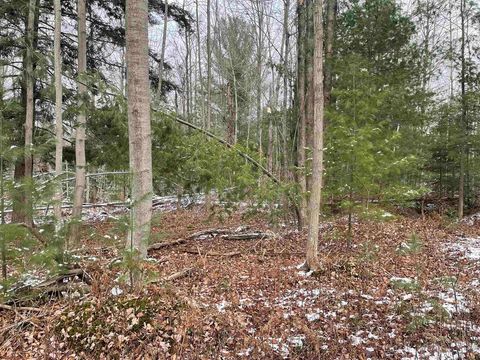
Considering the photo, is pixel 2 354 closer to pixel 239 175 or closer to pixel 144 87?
pixel 144 87

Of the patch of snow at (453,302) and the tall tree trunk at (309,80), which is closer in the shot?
the patch of snow at (453,302)

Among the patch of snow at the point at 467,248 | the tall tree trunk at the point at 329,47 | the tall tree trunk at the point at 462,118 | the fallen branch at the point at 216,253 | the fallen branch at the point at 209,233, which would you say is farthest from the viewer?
the tall tree trunk at the point at 462,118

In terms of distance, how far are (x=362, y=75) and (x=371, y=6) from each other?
17.7 feet

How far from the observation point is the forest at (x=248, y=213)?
3.61 meters

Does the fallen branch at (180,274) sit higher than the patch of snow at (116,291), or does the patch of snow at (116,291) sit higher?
the patch of snow at (116,291)

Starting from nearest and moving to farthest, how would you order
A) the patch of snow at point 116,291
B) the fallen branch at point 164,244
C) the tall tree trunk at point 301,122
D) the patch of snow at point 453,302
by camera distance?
the patch of snow at point 453,302 < the patch of snow at point 116,291 < the fallen branch at point 164,244 < the tall tree trunk at point 301,122

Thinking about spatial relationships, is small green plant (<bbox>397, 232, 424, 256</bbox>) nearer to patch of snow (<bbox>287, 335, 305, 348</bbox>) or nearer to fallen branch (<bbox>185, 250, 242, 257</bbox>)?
patch of snow (<bbox>287, 335, 305, 348</bbox>)

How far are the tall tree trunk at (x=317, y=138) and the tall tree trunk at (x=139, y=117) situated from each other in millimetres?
2456

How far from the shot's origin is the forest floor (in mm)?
3346

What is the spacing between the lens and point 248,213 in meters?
8.65

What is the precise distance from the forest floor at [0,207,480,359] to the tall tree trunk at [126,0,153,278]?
291 mm

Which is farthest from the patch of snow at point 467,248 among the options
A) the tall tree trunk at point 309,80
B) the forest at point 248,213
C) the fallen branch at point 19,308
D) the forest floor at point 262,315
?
the fallen branch at point 19,308

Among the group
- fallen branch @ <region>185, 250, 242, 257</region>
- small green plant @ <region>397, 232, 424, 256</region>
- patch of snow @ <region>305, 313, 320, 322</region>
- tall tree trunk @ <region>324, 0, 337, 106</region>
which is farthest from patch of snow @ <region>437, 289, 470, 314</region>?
tall tree trunk @ <region>324, 0, 337, 106</region>

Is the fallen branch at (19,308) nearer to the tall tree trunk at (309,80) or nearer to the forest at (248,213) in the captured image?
the forest at (248,213)
